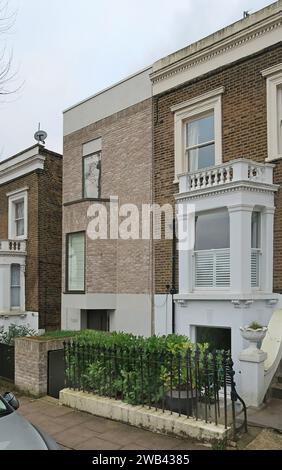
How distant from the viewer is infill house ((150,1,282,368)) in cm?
923

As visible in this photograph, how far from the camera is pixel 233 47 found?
10.6 m

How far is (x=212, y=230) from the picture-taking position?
405 inches

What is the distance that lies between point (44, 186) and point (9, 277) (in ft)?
12.6

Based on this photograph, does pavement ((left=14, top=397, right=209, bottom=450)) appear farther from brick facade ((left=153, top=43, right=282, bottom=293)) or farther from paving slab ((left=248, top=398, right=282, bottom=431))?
brick facade ((left=153, top=43, right=282, bottom=293))

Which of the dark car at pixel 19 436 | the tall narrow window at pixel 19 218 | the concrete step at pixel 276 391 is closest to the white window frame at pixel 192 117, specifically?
the concrete step at pixel 276 391

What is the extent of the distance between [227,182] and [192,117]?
3.12 meters

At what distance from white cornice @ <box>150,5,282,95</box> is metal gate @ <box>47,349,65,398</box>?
7597 mm

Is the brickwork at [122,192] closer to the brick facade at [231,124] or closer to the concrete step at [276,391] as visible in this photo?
the brick facade at [231,124]

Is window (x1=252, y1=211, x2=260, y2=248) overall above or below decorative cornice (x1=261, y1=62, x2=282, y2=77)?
below

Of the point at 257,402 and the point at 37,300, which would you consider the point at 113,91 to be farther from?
the point at 257,402

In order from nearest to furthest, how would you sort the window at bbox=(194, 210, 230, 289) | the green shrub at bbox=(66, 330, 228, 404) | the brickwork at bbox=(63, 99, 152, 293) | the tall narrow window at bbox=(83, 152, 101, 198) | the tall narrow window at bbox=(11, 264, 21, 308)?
the green shrub at bbox=(66, 330, 228, 404) → the window at bbox=(194, 210, 230, 289) → the brickwork at bbox=(63, 99, 152, 293) → the tall narrow window at bbox=(83, 152, 101, 198) → the tall narrow window at bbox=(11, 264, 21, 308)

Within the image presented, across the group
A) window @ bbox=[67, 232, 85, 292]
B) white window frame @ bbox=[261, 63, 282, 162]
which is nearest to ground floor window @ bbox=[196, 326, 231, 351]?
white window frame @ bbox=[261, 63, 282, 162]

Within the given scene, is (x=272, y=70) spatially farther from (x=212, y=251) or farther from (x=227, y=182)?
(x=212, y=251)

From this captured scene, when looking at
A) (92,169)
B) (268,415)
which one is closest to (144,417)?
(268,415)
